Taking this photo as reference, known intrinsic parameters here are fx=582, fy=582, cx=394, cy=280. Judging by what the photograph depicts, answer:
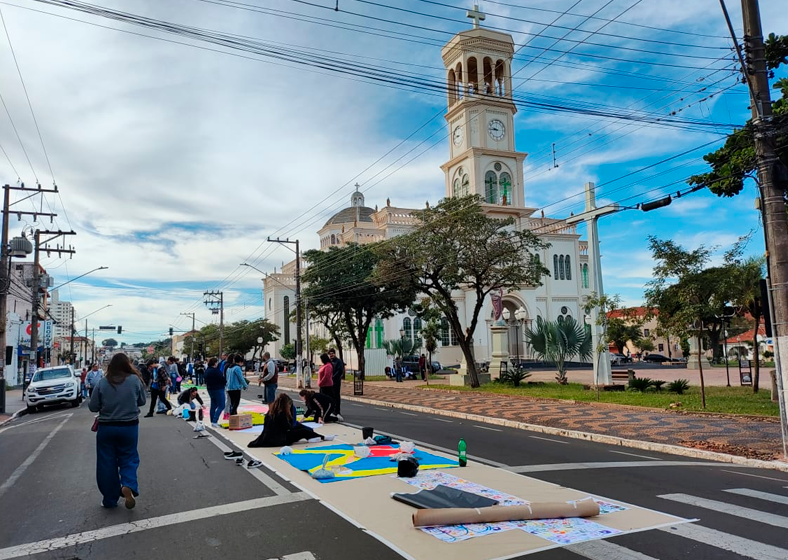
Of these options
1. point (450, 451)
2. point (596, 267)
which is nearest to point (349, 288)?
point (596, 267)

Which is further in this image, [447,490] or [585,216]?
[585,216]

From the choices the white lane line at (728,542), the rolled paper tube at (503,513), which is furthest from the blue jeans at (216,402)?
the white lane line at (728,542)

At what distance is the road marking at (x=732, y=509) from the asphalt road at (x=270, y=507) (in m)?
0.03

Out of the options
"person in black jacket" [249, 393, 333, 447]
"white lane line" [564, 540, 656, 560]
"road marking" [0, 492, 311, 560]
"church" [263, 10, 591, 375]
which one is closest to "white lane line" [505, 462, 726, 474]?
"white lane line" [564, 540, 656, 560]

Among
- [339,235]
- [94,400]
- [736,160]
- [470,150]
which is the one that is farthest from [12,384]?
[736,160]

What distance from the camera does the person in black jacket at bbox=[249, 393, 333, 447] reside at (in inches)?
416

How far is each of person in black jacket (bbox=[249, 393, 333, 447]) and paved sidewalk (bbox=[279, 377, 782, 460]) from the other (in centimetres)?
640

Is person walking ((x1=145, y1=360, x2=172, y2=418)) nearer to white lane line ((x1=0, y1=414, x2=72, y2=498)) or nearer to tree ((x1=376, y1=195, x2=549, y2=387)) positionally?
white lane line ((x1=0, y1=414, x2=72, y2=498))

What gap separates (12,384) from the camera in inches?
1818

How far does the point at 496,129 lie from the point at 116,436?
53524mm

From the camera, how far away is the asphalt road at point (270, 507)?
16.8ft

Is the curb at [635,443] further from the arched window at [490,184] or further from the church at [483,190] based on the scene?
the arched window at [490,184]

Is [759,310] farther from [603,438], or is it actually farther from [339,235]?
[339,235]

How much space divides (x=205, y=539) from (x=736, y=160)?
14119 millimetres
